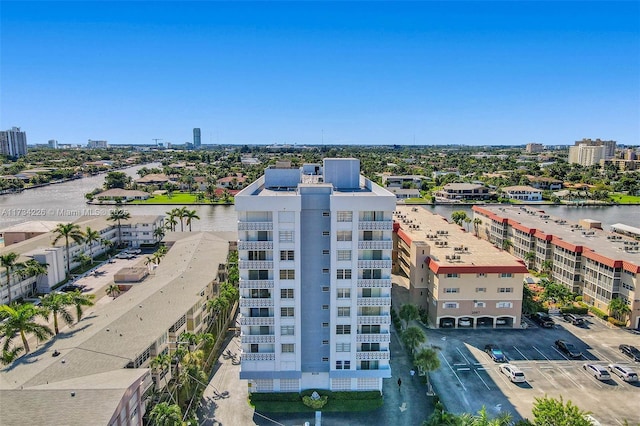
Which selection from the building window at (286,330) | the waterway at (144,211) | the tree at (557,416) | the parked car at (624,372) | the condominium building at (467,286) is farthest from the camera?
the waterway at (144,211)

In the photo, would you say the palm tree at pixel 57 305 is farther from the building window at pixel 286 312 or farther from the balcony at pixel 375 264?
the balcony at pixel 375 264

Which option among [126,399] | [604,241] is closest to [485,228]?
[604,241]

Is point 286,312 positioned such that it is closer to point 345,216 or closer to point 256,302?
point 256,302

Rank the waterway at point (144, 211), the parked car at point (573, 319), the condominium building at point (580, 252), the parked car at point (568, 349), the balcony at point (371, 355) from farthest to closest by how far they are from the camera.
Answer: the waterway at point (144, 211), the parked car at point (573, 319), the condominium building at point (580, 252), the parked car at point (568, 349), the balcony at point (371, 355)

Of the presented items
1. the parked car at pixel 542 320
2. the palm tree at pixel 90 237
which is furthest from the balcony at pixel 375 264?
the palm tree at pixel 90 237

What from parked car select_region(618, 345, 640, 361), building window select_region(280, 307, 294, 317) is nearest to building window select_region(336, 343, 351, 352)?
building window select_region(280, 307, 294, 317)

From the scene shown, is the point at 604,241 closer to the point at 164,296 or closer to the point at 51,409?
the point at 164,296
